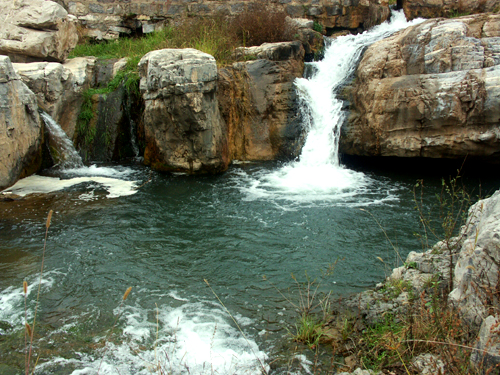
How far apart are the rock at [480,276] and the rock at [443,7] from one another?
10312mm

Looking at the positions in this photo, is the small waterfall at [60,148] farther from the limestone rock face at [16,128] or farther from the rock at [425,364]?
the rock at [425,364]

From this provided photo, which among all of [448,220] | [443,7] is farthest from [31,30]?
[443,7]

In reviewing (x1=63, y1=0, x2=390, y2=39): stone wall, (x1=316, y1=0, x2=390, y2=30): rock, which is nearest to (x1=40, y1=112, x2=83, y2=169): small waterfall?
(x1=63, y1=0, x2=390, y2=39): stone wall

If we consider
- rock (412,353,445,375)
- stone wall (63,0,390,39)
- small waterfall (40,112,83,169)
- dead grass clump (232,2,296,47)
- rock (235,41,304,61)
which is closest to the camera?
rock (412,353,445,375)

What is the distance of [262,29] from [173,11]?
12.6 feet

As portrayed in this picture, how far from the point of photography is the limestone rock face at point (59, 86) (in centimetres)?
833

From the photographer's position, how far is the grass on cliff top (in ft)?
31.8

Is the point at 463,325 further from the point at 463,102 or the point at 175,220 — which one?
the point at 463,102

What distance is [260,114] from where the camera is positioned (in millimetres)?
9258

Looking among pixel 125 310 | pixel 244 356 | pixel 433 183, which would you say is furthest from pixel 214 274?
pixel 433 183

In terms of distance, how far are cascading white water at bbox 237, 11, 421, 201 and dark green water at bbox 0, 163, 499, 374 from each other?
0.20 m

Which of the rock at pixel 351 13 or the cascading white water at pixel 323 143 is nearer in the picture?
the cascading white water at pixel 323 143

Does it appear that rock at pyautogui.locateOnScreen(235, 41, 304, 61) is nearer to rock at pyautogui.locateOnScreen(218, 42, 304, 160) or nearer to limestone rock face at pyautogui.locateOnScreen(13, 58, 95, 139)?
rock at pyautogui.locateOnScreen(218, 42, 304, 160)

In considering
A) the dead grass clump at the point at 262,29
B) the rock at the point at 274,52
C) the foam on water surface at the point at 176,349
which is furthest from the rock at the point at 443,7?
the foam on water surface at the point at 176,349
